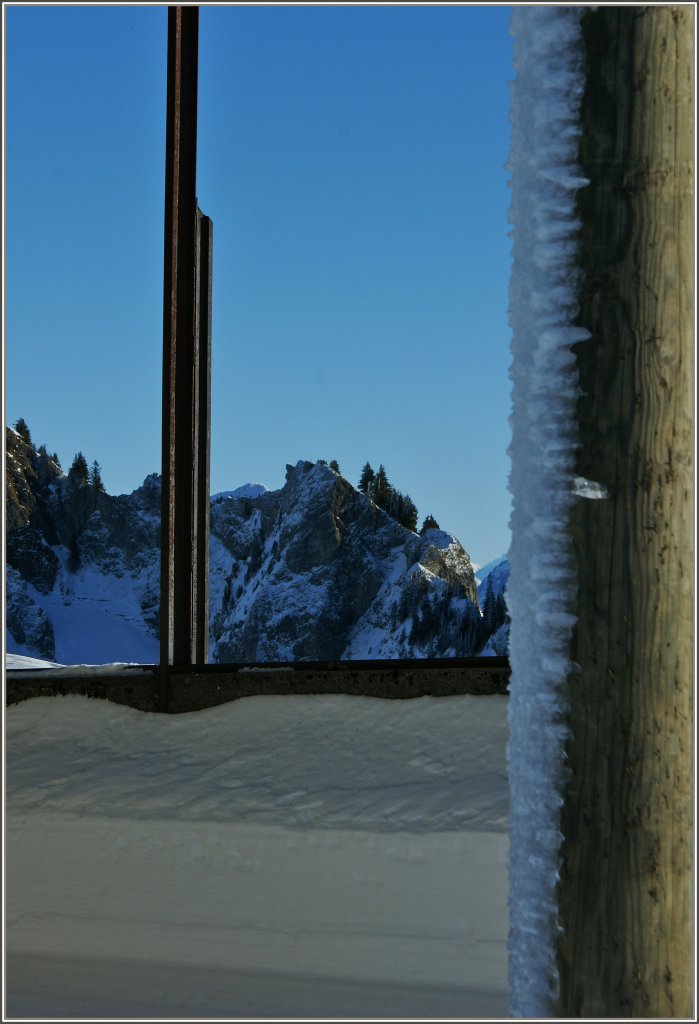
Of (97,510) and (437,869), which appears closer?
(437,869)

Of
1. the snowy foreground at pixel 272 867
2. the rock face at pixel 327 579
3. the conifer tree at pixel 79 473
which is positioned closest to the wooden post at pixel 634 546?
the snowy foreground at pixel 272 867

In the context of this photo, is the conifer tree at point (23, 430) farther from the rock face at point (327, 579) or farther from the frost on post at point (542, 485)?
the frost on post at point (542, 485)

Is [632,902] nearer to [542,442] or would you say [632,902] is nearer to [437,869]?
[542,442]

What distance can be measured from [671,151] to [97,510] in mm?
22731

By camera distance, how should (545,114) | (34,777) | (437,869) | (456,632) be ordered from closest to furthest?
(545,114)
(437,869)
(34,777)
(456,632)

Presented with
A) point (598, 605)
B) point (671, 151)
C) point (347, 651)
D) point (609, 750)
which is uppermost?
point (671, 151)

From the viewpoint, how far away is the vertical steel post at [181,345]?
212 inches

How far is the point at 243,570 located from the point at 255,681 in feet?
61.5

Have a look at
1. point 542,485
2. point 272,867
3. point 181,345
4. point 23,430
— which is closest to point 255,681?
point 272,867

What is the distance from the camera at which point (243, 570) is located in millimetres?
23641

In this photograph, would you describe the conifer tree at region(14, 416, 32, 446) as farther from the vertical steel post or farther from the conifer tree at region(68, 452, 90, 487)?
the vertical steel post

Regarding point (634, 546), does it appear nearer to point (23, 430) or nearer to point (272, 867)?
point (272, 867)

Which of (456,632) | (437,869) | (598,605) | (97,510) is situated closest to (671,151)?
(598,605)

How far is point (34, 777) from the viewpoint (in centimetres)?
475
